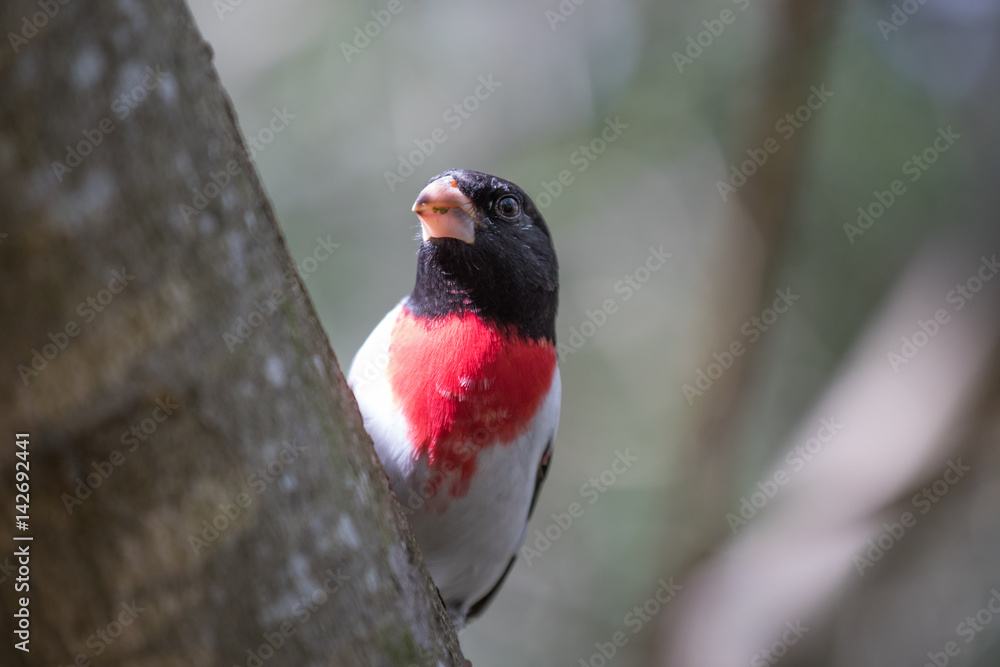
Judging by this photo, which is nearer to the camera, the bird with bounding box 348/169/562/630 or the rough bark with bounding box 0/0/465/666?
the rough bark with bounding box 0/0/465/666

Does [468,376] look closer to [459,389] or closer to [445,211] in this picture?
[459,389]

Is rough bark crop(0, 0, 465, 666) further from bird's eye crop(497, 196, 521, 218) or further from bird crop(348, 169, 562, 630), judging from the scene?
bird's eye crop(497, 196, 521, 218)

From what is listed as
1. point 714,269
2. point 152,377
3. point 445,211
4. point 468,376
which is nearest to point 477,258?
point 445,211


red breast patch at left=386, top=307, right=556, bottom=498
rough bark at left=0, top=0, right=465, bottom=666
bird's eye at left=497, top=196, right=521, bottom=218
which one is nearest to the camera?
rough bark at left=0, top=0, right=465, bottom=666

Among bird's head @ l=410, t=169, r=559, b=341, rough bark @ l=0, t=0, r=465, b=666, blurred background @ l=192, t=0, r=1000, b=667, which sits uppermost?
rough bark @ l=0, t=0, r=465, b=666

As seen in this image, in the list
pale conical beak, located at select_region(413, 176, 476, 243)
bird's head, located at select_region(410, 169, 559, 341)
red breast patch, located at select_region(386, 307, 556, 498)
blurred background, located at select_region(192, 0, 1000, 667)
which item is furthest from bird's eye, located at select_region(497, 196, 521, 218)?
blurred background, located at select_region(192, 0, 1000, 667)

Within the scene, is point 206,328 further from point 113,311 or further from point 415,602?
point 415,602

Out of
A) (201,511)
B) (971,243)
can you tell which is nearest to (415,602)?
(201,511)

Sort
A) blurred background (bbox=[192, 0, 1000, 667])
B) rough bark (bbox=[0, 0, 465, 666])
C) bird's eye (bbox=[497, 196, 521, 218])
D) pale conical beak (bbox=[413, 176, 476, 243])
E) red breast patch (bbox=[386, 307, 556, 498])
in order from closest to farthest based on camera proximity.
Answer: rough bark (bbox=[0, 0, 465, 666]), red breast patch (bbox=[386, 307, 556, 498]), pale conical beak (bbox=[413, 176, 476, 243]), bird's eye (bbox=[497, 196, 521, 218]), blurred background (bbox=[192, 0, 1000, 667])

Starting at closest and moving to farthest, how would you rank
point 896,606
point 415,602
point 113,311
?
point 113,311 → point 415,602 → point 896,606
